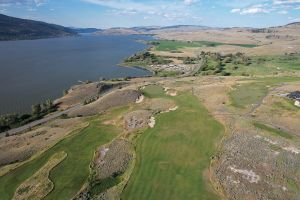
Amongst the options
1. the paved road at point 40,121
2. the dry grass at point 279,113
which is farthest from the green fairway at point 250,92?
the paved road at point 40,121

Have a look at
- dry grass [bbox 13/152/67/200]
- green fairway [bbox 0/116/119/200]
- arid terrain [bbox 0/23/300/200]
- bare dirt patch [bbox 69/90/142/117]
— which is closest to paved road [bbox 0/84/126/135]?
arid terrain [bbox 0/23/300/200]

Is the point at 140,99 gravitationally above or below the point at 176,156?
below

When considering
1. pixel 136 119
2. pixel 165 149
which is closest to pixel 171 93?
pixel 136 119

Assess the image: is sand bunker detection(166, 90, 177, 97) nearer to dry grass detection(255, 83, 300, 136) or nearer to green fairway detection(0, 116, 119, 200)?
dry grass detection(255, 83, 300, 136)

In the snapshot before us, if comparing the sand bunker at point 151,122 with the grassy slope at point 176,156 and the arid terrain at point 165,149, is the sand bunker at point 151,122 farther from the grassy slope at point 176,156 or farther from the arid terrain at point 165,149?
the grassy slope at point 176,156

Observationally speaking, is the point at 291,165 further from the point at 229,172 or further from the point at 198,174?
the point at 198,174

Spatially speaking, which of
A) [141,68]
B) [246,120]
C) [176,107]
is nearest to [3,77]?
[141,68]

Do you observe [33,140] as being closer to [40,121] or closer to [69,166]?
[40,121]
